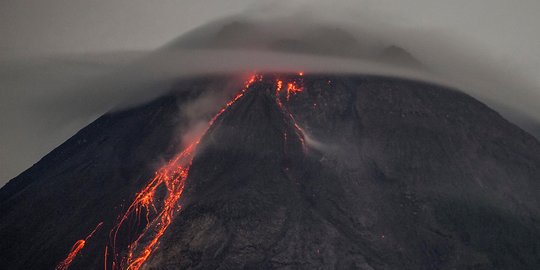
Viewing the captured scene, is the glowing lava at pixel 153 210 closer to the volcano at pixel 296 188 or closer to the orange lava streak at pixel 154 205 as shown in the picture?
the orange lava streak at pixel 154 205

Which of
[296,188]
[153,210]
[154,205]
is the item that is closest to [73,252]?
[153,210]

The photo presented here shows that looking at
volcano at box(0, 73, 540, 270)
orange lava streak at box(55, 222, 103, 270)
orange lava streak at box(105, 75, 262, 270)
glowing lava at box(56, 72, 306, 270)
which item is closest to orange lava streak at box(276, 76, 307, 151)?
glowing lava at box(56, 72, 306, 270)

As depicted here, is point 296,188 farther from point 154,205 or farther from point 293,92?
point 293,92

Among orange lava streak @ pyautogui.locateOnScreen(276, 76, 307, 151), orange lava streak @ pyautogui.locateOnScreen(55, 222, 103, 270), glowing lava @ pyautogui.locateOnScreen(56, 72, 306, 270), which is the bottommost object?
orange lava streak @ pyautogui.locateOnScreen(55, 222, 103, 270)

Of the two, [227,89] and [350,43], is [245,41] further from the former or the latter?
[227,89]

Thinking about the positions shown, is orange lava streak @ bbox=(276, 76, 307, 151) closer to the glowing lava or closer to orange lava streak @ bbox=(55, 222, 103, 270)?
the glowing lava

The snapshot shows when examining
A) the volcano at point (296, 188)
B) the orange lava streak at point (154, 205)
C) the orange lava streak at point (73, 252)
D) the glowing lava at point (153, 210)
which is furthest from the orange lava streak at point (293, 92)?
the orange lava streak at point (73, 252)

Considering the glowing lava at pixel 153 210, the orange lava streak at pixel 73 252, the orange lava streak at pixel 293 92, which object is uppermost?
the orange lava streak at pixel 293 92
